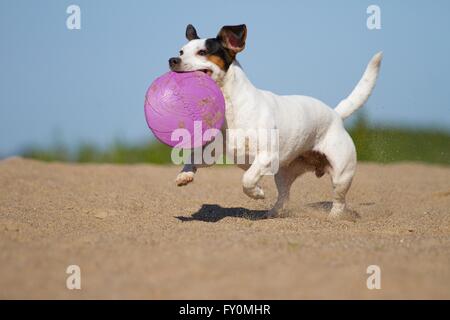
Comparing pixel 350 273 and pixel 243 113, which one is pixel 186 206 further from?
pixel 350 273

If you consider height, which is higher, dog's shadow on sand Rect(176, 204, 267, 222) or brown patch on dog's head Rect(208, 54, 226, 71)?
brown patch on dog's head Rect(208, 54, 226, 71)

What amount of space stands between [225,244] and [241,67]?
7.73 ft

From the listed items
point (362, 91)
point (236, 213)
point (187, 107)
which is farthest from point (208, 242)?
point (362, 91)

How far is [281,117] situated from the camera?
7.12 metres

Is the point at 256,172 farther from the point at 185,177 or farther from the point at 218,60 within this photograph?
the point at 218,60

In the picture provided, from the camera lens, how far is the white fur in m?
6.77

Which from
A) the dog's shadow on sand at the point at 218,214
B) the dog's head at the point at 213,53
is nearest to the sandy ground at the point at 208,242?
the dog's shadow on sand at the point at 218,214

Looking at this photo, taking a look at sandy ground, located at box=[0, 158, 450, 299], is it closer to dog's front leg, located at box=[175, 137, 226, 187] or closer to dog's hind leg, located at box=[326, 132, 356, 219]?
dog's hind leg, located at box=[326, 132, 356, 219]

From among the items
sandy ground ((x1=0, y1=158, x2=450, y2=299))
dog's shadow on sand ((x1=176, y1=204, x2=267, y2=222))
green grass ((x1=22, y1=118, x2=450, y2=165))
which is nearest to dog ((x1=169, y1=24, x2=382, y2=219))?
dog's shadow on sand ((x1=176, y1=204, x2=267, y2=222))

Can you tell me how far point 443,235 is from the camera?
6656mm

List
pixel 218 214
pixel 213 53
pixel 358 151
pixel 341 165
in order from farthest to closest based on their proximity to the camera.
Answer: pixel 358 151, pixel 218 214, pixel 341 165, pixel 213 53

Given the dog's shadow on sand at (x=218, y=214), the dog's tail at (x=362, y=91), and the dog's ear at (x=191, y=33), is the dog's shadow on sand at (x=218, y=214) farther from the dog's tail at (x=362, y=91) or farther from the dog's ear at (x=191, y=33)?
the dog's ear at (x=191, y=33)

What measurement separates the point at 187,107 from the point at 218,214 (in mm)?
2043
